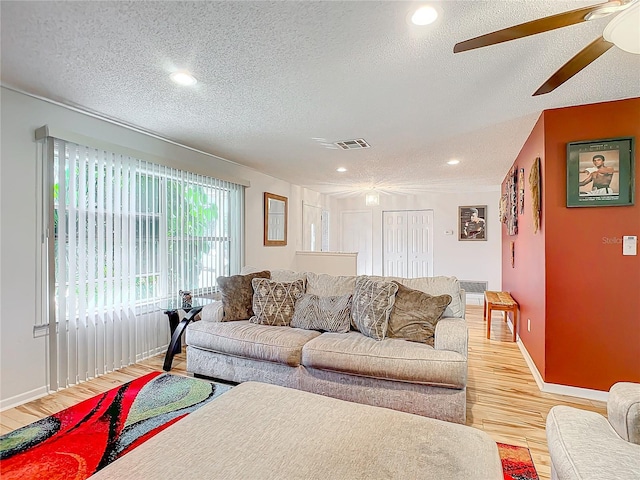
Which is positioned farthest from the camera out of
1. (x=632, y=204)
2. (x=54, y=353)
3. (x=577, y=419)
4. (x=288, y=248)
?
(x=288, y=248)

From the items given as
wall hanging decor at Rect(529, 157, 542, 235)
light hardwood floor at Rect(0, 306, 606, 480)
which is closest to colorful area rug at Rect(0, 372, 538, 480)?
light hardwood floor at Rect(0, 306, 606, 480)

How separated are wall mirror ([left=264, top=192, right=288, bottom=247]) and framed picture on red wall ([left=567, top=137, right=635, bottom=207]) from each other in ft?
13.2

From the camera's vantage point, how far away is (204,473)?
42.6 inches

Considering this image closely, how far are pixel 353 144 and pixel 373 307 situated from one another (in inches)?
78.7

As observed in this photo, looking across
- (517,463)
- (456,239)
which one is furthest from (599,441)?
(456,239)

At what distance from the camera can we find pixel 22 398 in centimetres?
254

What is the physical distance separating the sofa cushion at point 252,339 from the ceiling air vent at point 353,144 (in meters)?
2.11

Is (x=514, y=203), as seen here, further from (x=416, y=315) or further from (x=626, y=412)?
(x=626, y=412)

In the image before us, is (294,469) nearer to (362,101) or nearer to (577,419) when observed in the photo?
(577,419)

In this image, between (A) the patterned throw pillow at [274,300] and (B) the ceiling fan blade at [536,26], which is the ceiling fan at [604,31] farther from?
(A) the patterned throw pillow at [274,300]

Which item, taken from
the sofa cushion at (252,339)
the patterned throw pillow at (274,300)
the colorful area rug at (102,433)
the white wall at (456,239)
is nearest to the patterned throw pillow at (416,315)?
the sofa cushion at (252,339)

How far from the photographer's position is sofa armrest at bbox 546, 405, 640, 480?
3.46 ft

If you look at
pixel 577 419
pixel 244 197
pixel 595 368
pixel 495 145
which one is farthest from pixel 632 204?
pixel 244 197

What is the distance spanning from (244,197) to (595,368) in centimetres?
435
